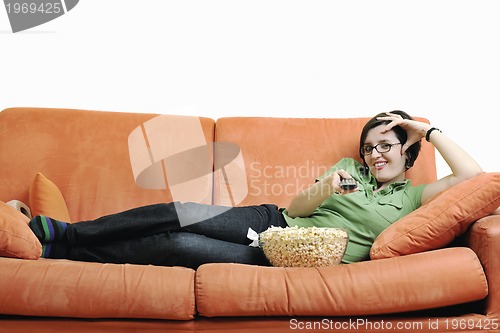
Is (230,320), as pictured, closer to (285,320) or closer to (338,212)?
(285,320)

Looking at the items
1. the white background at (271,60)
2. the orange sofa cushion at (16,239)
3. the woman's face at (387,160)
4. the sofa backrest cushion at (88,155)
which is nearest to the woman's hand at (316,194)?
the woman's face at (387,160)

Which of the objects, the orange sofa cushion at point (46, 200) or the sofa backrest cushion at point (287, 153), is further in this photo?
the sofa backrest cushion at point (287, 153)

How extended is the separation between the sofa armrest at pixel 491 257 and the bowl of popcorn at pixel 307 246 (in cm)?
41

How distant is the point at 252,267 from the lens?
1.76 m

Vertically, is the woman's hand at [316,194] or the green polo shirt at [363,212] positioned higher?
the woman's hand at [316,194]

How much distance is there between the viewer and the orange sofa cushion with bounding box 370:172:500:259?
1830 mm

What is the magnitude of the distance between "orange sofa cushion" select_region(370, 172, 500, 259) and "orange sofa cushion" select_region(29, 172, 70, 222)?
120cm

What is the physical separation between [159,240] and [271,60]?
1264mm

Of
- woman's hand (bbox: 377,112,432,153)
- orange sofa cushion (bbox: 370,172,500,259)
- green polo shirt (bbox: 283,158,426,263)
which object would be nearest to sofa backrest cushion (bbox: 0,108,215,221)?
green polo shirt (bbox: 283,158,426,263)

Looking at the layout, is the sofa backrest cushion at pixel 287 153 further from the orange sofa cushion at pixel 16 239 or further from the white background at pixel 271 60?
the orange sofa cushion at pixel 16 239

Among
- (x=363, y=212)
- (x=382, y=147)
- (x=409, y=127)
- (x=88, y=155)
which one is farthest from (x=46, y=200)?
(x=409, y=127)

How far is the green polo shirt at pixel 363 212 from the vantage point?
206cm

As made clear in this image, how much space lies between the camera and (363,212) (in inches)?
83.4

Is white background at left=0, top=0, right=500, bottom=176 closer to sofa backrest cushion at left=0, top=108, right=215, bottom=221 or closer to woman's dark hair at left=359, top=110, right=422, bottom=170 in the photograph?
sofa backrest cushion at left=0, top=108, right=215, bottom=221
